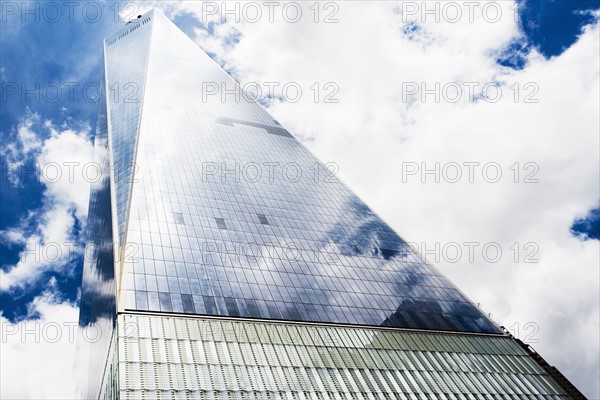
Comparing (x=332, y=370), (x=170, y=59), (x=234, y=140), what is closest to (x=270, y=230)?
(x=332, y=370)

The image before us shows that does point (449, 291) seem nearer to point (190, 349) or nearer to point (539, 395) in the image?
point (539, 395)

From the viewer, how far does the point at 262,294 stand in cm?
5612

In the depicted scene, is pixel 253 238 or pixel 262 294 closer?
pixel 262 294

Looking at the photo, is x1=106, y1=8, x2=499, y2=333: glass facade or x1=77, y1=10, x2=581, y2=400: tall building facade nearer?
x1=77, y1=10, x2=581, y2=400: tall building facade

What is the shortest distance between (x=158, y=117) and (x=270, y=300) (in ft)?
200

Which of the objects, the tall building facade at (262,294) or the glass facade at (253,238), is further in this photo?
the glass facade at (253,238)

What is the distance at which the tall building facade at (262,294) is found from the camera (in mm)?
41000

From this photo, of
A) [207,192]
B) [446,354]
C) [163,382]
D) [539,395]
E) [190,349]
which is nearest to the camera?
[163,382]

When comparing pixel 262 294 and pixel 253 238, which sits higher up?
pixel 253 238

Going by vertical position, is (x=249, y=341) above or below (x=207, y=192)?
below

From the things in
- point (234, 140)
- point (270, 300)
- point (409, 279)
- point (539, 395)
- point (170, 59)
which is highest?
point (170, 59)

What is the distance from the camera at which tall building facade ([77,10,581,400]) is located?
4100 centimetres

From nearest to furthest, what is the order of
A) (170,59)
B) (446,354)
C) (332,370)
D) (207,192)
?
(332,370), (446,354), (207,192), (170,59)

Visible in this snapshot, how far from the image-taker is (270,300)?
55.3 m
